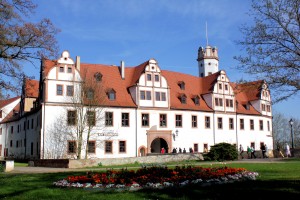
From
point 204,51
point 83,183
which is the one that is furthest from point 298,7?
point 204,51

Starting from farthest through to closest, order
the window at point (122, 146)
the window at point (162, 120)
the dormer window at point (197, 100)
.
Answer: the dormer window at point (197, 100) → the window at point (162, 120) → the window at point (122, 146)

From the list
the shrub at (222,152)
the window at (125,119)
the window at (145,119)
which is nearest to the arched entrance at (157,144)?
the window at (145,119)

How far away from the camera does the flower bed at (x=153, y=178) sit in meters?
12.7

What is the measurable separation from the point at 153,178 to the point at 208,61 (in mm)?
67388

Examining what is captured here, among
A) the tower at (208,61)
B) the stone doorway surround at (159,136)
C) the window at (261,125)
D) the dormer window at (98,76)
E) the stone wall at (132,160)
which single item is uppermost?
the tower at (208,61)

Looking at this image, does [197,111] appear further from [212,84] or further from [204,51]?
[204,51]

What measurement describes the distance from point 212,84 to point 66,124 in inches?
936

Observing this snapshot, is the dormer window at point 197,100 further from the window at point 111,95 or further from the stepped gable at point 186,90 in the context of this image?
the window at point 111,95

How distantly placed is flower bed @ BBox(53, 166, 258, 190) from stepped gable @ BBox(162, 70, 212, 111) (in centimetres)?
3330

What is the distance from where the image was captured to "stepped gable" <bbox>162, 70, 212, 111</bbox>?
4972 centimetres

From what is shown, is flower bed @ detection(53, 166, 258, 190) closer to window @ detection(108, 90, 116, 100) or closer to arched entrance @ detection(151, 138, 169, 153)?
window @ detection(108, 90, 116, 100)

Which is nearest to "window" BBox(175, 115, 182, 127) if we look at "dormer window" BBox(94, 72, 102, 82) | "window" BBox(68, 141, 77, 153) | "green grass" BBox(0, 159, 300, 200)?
"dormer window" BBox(94, 72, 102, 82)

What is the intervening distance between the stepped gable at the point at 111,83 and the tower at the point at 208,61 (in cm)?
3280

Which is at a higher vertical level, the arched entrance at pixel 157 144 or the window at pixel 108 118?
the window at pixel 108 118
